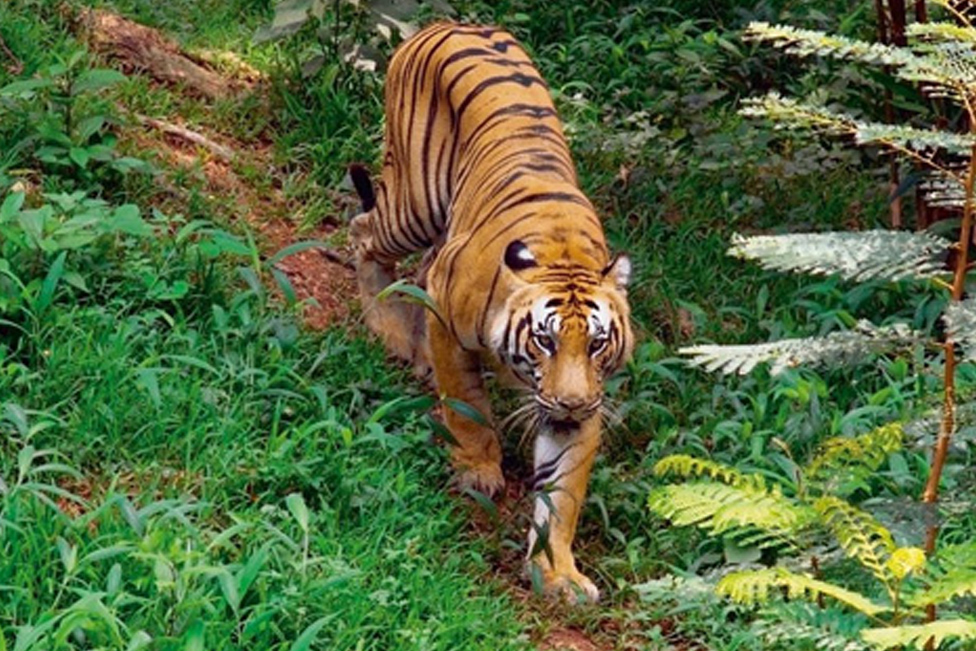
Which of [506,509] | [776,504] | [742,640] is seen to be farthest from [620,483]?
[776,504]

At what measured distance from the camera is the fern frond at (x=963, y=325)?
107 inches

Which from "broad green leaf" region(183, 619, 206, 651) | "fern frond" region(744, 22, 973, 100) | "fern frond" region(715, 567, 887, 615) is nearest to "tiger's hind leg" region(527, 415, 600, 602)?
"broad green leaf" region(183, 619, 206, 651)

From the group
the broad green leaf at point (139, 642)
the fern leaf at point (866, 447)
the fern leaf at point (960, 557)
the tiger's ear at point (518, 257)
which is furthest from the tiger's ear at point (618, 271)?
the fern leaf at point (960, 557)

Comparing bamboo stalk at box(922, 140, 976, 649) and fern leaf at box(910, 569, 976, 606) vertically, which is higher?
bamboo stalk at box(922, 140, 976, 649)

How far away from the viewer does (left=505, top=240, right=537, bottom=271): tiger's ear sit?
5.08 metres

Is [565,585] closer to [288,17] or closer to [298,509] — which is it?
[298,509]

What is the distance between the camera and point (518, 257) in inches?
200

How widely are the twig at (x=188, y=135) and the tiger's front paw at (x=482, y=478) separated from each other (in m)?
2.29

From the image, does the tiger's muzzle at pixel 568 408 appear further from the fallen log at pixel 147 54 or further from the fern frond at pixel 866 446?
the fallen log at pixel 147 54

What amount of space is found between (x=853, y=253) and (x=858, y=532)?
1.64 feet

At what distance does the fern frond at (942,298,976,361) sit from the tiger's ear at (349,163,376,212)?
393 centimetres

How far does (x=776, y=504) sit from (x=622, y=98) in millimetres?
5324

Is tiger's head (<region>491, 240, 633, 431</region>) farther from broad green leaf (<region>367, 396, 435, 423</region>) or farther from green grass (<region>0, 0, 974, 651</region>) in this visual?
green grass (<region>0, 0, 974, 651</region>)

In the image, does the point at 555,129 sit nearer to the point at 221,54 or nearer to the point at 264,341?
the point at 264,341
